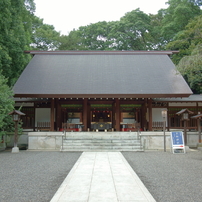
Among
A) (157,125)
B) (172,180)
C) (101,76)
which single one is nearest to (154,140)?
(157,125)

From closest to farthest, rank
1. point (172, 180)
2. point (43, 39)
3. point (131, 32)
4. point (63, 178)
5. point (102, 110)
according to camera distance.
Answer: point (172, 180)
point (63, 178)
point (102, 110)
point (43, 39)
point (131, 32)

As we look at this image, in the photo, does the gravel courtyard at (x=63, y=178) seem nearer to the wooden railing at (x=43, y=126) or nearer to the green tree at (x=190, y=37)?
the wooden railing at (x=43, y=126)

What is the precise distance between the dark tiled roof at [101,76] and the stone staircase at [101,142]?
8.58 feet

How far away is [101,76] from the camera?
1647 cm

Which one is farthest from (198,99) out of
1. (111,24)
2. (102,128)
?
(111,24)

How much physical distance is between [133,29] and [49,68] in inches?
785

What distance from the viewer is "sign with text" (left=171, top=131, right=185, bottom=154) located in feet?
38.5

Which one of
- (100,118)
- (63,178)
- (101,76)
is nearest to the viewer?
(63,178)

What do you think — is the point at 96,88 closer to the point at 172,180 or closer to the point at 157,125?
the point at 157,125

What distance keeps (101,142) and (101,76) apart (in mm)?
5482

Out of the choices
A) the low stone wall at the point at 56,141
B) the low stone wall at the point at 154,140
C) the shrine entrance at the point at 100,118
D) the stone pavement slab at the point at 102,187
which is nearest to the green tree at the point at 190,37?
the low stone wall at the point at 154,140

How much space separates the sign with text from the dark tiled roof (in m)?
3.14

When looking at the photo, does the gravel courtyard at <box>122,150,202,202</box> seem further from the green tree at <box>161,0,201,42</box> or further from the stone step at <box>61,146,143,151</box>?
the green tree at <box>161,0,201,42</box>

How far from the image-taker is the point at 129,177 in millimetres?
6172
